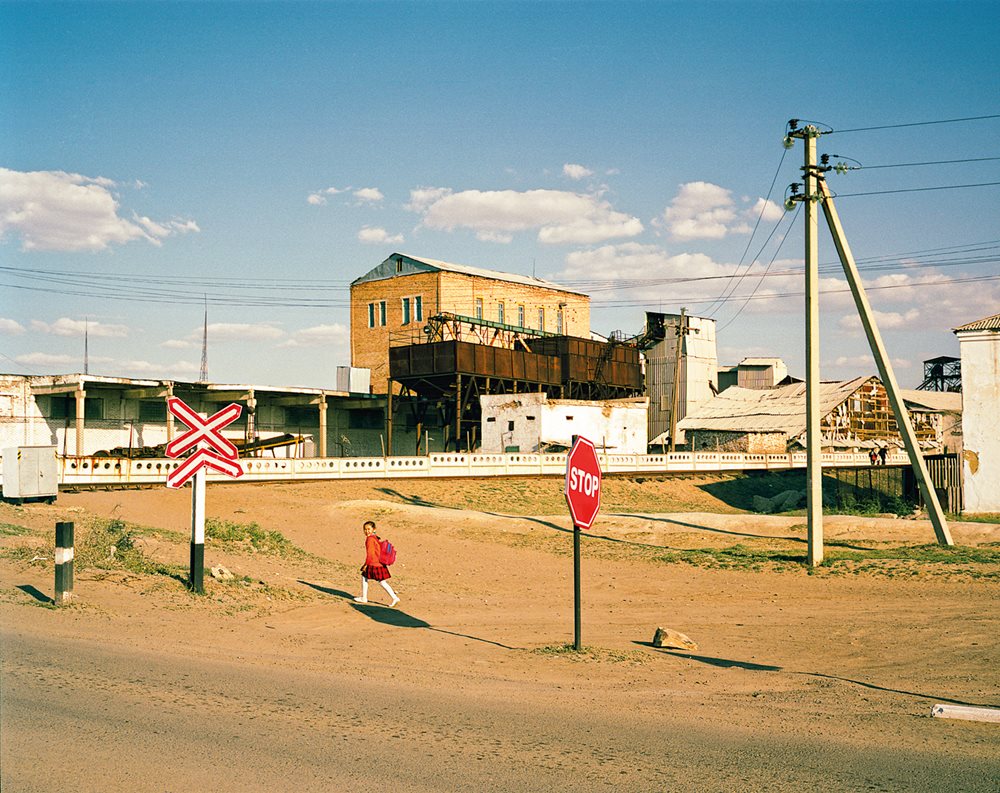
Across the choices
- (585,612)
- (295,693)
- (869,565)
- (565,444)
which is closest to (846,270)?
(869,565)

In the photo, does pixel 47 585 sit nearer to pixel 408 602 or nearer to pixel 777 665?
pixel 408 602

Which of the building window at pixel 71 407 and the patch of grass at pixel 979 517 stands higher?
the building window at pixel 71 407

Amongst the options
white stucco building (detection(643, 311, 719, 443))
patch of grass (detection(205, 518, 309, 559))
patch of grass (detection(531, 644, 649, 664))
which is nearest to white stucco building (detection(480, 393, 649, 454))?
white stucco building (detection(643, 311, 719, 443))

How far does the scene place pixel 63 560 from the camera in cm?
1139

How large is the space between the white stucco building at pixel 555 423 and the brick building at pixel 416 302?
10.1m

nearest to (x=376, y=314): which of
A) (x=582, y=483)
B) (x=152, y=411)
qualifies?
(x=152, y=411)

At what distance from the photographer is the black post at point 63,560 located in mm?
11289

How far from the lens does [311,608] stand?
45.7ft

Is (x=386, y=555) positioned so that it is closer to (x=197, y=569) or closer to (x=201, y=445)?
(x=197, y=569)

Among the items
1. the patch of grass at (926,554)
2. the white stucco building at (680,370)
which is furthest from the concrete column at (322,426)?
the patch of grass at (926,554)

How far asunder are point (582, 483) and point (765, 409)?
199 feet

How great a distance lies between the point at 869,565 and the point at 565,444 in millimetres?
35088

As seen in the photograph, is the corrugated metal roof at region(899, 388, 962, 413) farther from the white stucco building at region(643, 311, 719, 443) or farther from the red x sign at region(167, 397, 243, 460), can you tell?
the red x sign at region(167, 397, 243, 460)

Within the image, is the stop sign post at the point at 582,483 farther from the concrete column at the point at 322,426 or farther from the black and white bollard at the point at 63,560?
the concrete column at the point at 322,426
